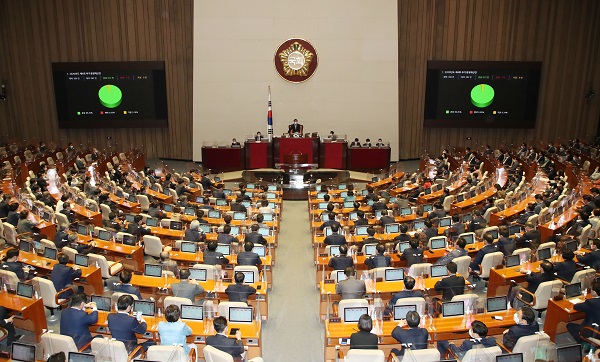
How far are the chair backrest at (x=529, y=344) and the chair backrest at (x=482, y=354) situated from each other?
0.54 metres

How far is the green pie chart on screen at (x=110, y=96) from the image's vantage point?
25.0 m

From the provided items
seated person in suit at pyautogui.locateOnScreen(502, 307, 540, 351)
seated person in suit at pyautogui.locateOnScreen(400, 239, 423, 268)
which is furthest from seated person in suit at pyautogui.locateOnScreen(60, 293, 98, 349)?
seated person in suit at pyautogui.locateOnScreen(502, 307, 540, 351)

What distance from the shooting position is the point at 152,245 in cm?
1180

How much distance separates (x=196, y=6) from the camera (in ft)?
78.4

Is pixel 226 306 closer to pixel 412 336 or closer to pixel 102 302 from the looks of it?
pixel 102 302

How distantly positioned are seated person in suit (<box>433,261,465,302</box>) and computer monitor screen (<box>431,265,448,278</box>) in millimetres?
469

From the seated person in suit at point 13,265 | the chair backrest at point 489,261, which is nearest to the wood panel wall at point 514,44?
the chair backrest at point 489,261

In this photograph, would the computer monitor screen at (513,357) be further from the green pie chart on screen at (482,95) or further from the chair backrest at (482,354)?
the green pie chart on screen at (482,95)

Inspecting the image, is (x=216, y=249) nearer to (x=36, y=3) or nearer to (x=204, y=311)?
(x=204, y=311)

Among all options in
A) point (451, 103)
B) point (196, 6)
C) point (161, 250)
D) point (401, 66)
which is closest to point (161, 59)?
point (196, 6)

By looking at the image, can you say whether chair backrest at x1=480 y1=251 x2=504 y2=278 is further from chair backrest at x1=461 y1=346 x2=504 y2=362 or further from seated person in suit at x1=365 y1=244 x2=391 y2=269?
chair backrest at x1=461 y1=346 x2=504 y2=362

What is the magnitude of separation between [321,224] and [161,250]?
4.01 meters

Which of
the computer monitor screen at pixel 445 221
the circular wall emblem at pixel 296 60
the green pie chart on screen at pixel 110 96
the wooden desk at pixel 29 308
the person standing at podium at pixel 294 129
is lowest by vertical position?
the wooden desk at pixel 29 308

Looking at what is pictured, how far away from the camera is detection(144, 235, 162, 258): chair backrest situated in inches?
461
